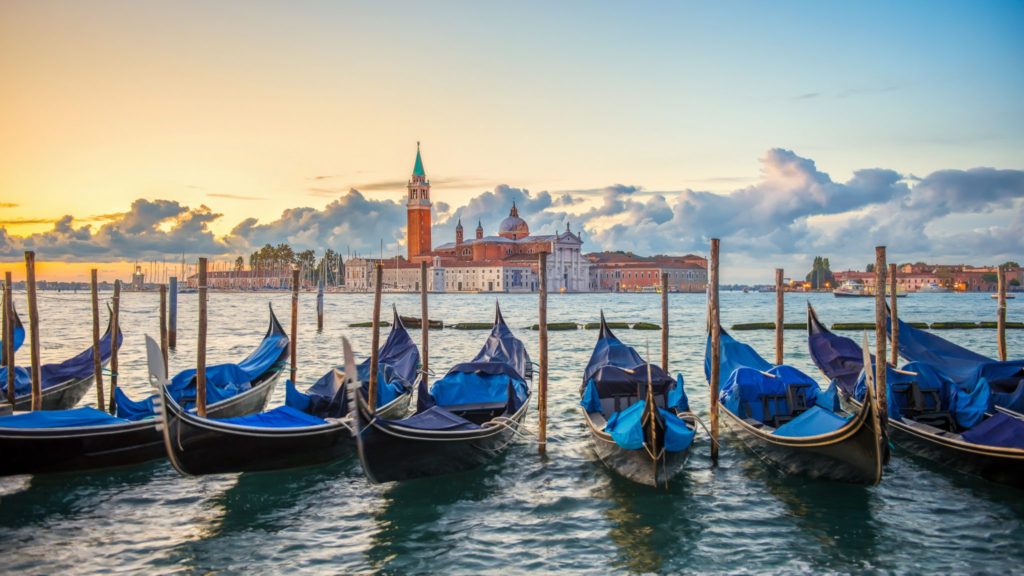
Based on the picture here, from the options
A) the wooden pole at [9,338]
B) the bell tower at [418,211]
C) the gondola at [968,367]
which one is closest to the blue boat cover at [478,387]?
the gondola at [968,367]

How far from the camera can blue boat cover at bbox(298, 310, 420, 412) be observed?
5.82 m

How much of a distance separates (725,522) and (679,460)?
48 centimetres

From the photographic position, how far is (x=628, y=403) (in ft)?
19.5

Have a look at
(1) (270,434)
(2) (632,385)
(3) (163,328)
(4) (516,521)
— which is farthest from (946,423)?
(3) (163,328)

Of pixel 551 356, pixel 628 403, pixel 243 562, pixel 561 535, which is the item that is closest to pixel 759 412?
pixel 628 403

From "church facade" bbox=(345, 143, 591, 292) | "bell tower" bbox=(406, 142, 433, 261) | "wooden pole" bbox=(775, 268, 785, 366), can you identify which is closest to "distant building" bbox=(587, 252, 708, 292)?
"church facade" bbox=(345, 143, 591, 292)

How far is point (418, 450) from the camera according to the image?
469 centimetres

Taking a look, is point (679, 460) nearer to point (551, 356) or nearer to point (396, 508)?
point (396, 508)

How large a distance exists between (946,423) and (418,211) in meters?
67.0

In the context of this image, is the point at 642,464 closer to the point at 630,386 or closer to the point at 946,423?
the point at 630,386

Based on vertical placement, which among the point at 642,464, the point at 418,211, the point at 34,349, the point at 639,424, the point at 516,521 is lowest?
the point at 516,521

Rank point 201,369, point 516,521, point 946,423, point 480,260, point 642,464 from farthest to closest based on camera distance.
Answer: point 480,260
point 946,423
point 201,369
point 642,464
point 516,521

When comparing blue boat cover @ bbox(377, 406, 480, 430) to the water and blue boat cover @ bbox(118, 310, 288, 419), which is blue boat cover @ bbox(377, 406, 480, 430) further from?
blue boat cover @ bbox(118, 310, 288, 419)

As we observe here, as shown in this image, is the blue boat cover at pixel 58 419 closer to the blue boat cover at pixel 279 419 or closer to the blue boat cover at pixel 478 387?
the blue boat cover at pixel 279 419
